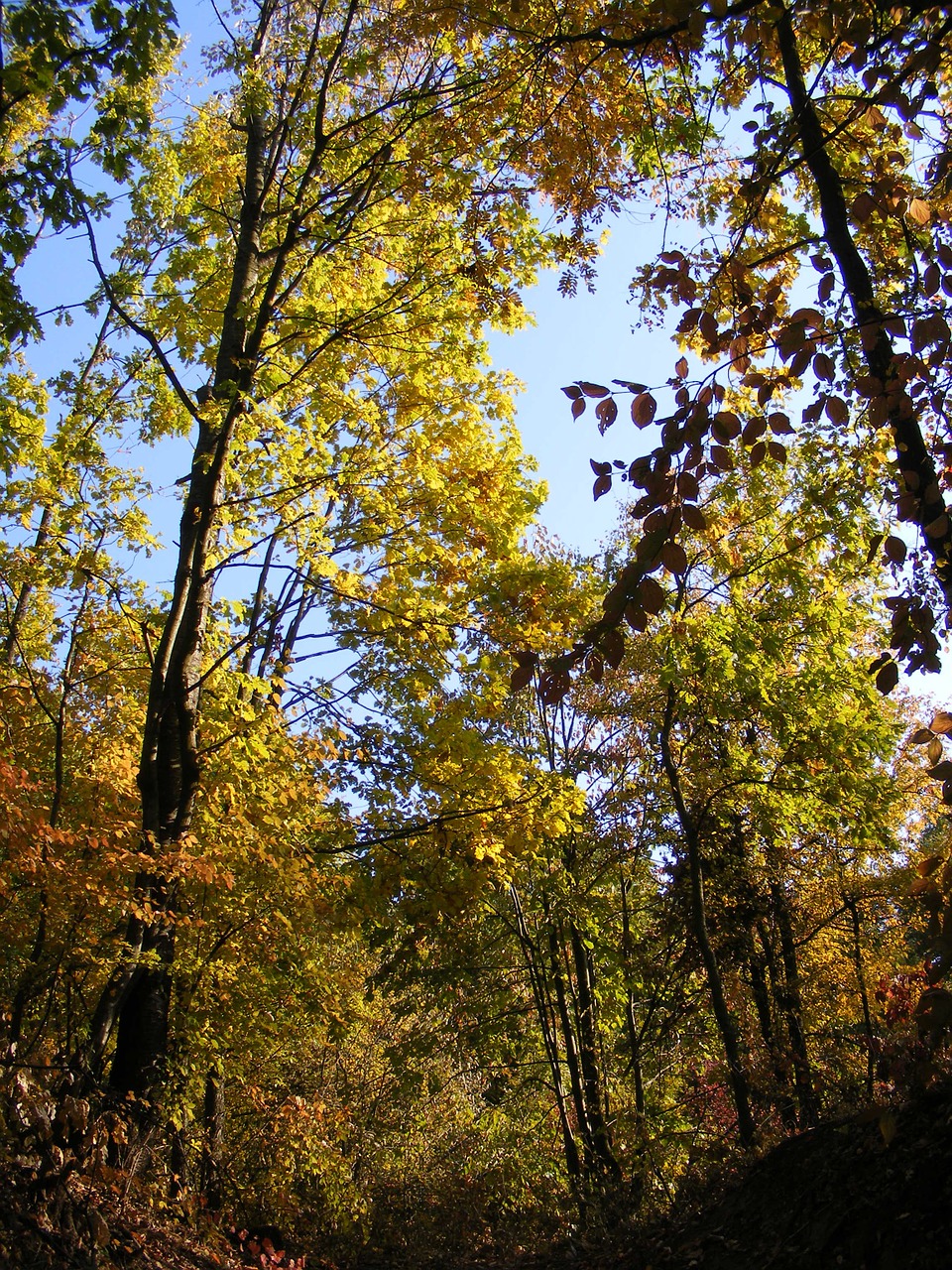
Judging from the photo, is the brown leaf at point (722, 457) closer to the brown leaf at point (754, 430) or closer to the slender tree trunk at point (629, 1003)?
the brown leaf at point (754, 430)

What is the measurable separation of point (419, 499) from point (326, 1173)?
6.32 m

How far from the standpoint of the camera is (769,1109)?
8812 millimetres

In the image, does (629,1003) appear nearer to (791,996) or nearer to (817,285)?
(791,996)

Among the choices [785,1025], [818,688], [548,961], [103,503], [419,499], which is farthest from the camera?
[548,961]

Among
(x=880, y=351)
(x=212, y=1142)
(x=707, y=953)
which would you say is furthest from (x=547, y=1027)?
(x=880, y=351)

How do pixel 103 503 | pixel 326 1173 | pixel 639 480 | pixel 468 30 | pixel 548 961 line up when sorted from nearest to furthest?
pixel 639 480 → pixel 468 30 → pixel 103 503 → pixel 326 1173 → pixel 548 961

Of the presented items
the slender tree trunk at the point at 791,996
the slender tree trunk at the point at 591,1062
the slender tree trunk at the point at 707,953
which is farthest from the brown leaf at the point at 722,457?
the slender tree trunk at the point at 591,1062

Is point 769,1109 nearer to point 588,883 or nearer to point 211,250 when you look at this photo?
point 588,883

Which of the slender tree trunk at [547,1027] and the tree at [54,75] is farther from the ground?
the tree at [54,75]

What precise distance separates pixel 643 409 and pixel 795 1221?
5.43 m

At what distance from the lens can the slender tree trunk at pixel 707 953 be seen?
8328 millimetres

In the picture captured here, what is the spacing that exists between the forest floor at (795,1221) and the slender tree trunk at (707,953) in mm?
1666

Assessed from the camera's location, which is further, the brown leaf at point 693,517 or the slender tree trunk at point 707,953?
the slender tree trunk at point 707,953

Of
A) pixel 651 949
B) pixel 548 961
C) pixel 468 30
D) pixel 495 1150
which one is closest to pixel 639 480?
pixel 468 30
